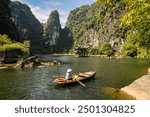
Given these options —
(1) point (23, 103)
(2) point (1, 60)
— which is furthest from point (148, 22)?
(2) point (1, 60)

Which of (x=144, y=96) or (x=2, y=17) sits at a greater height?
(x=2, y=17)

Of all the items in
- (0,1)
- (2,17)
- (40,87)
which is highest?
(0,1)

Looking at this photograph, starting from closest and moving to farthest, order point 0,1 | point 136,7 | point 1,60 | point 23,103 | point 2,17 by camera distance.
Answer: point 23,103 → point 136,7 → point 1,60 → point 2,17 → point 0,1

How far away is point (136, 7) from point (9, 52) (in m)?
56.6

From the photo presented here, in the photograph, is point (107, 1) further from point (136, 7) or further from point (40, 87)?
point (40, 87)

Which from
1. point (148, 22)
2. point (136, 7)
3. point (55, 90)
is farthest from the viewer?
point (55, 90)

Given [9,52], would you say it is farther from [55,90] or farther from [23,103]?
[23,103]

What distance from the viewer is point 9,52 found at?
77.6 metres

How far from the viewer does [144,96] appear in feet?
95.9

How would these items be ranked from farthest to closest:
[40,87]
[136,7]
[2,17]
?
[2,17] < [40,87] < [136,7]

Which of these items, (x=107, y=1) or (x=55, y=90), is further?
(x=55, y=90)

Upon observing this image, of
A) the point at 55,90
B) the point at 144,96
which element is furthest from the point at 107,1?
the point at 55,90

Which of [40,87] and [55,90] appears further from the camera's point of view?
[40,87]

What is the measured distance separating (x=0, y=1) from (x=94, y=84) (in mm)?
111278
